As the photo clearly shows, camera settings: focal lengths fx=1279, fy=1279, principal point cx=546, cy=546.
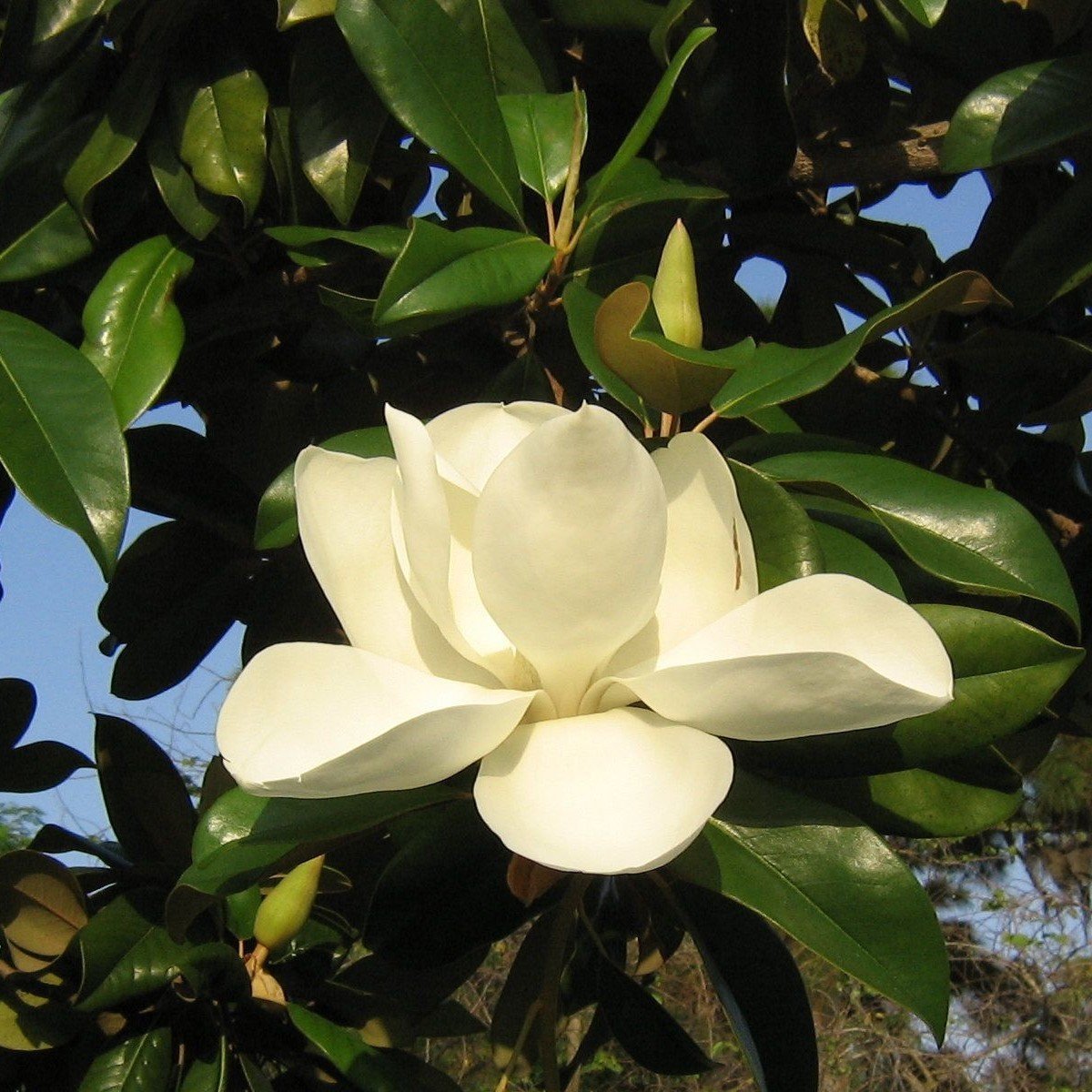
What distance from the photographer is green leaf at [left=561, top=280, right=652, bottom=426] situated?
80 centimetres

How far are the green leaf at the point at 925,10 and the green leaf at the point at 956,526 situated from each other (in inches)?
11.4

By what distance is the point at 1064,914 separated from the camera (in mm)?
5699

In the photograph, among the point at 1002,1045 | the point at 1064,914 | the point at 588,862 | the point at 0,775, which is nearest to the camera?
the point at 588,862

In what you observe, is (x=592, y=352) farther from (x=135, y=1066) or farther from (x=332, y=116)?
(x=135, y=1066)

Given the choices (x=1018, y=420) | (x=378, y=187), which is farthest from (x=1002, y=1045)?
(x=378, y=187)

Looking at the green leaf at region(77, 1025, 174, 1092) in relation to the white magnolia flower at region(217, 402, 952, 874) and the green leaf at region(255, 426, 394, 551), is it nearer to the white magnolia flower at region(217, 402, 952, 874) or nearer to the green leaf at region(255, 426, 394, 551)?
the green leaf at region(255, 426, 394, 551)

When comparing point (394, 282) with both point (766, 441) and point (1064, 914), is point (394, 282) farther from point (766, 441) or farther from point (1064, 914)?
point (1064, 914)

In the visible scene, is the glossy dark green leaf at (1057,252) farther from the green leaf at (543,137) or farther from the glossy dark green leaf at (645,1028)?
the glossy dark green leaf at (645,1028)

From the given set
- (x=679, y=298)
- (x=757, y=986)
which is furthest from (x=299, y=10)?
(x=757, y=986)

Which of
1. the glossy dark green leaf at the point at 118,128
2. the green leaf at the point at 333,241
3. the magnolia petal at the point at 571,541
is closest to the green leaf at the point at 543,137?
the green leaf at the point at 333,241

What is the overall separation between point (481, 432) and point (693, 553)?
0.14m

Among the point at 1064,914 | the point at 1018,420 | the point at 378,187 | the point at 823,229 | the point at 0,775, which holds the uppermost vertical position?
the point at 378,187

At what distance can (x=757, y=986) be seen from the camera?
0.84m

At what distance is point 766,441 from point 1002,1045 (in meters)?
5.27
